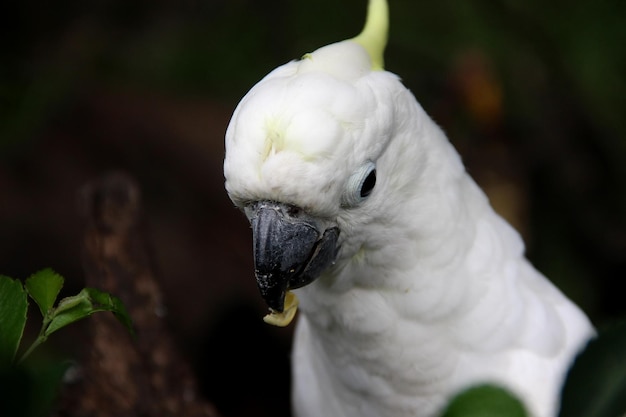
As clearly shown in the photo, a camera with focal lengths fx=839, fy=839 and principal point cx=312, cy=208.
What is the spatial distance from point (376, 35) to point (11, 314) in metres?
1.05

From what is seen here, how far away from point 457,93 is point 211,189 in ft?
3.51

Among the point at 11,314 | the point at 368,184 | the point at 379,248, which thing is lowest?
the point at 379,248

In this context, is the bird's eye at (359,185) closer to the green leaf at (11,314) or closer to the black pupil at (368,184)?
the black pupil at (368,184)

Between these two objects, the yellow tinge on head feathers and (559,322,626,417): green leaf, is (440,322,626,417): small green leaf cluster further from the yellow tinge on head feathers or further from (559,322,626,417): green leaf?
the yellow tinge on head feathers

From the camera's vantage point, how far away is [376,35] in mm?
1495

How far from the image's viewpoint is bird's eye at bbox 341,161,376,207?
1.26 metres

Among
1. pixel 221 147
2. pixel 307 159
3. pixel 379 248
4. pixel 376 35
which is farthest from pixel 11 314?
pixel 221 147

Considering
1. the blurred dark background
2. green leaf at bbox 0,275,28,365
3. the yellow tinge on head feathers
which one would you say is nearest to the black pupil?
the yellow tinge on head feathers

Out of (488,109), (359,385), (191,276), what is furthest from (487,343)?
(191,276)

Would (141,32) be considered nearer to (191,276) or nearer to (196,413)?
(191,276)

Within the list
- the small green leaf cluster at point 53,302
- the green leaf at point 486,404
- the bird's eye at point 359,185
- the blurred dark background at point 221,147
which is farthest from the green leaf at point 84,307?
the blurred dark background at point 221,147

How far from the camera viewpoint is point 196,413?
1951 mm

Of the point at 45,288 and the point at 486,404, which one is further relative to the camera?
the point at 45,288

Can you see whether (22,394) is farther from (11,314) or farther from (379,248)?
(379,248)
